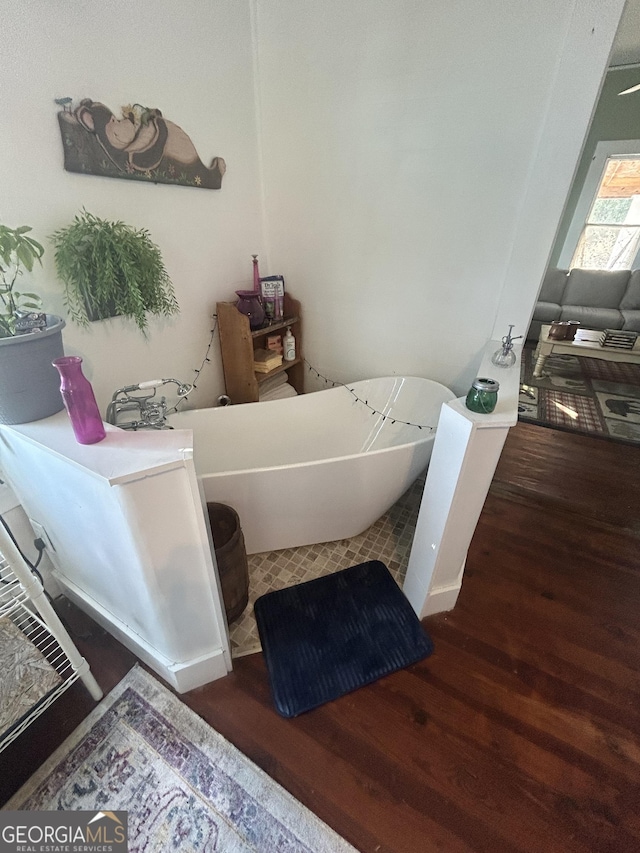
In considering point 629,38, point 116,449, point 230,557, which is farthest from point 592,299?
point 116,449

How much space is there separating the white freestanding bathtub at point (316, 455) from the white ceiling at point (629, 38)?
91.3 inches

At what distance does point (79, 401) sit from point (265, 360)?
1315 millimetres

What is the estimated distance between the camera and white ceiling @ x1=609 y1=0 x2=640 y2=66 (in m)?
2.26

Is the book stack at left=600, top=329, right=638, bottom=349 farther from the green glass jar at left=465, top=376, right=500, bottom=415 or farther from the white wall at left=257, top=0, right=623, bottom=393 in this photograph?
the green glass jar at left=465, top=376, right=500, bottom=415

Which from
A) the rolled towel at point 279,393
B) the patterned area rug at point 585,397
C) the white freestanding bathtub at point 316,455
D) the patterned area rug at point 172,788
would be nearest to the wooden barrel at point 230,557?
the white freestanding bathtub at point 316,455

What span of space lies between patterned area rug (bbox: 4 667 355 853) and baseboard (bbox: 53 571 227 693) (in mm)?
85

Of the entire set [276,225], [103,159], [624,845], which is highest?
[103,159]

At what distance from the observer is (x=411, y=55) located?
1.52 m

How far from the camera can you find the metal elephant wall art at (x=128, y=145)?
1229 mm

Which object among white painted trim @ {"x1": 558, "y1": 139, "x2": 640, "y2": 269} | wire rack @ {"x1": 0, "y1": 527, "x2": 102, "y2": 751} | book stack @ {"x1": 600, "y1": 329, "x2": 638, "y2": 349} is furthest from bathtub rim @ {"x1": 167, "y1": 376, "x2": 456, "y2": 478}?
white painted trim @ {"x1": 558, "y1": 139, "x2": 640, "y2": 269}

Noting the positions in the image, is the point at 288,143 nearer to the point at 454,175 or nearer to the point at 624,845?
the point at 454,175

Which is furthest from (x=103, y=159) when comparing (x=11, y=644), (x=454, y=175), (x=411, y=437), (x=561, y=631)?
(x=561, y=631)

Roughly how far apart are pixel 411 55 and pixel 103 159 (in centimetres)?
129

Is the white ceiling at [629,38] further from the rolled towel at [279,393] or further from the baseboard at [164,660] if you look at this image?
the baseboard at [164,660]
